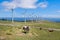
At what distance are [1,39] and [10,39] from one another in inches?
57.9

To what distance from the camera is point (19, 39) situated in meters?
26.9

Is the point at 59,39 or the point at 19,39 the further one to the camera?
the point at 59,39

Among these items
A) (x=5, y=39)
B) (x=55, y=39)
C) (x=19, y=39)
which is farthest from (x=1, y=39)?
(x=55, y=39)

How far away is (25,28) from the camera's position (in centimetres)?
3666

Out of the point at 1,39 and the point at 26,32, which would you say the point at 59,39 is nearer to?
the point at 26,32

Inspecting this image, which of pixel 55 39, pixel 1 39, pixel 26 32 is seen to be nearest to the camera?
pixel 1 39

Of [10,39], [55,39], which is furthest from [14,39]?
[55,39]

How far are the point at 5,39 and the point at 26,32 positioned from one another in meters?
9.77

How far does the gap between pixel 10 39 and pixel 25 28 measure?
33.4 feet

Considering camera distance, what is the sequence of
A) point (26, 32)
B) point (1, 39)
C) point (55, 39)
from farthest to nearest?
point (26, 32), point (55, 39), point (1, 39)

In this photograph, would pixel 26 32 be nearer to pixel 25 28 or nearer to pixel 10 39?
pixel 25 28

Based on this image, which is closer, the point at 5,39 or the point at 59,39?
the point at 5,39

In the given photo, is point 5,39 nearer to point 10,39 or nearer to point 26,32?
point 10,39

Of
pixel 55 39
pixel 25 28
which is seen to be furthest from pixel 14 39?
pixel 25 28
